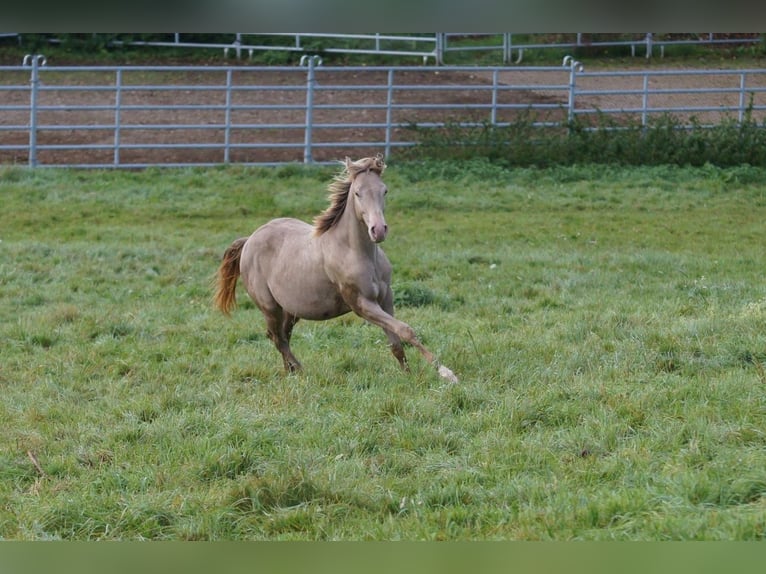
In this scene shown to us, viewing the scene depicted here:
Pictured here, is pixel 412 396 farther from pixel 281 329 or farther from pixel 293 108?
pixel 293 108

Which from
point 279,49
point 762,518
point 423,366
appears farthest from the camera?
point 279,49

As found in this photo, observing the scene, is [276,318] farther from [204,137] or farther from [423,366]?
[204,137]

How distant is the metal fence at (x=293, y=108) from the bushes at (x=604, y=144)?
0.30 m

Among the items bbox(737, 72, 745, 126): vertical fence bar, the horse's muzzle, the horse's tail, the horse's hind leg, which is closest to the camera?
the horse's muzzle

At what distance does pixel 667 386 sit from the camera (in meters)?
5.66

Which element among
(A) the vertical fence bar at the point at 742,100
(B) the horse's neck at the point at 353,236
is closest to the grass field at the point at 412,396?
(B) the horse's neck at the point at 353,236

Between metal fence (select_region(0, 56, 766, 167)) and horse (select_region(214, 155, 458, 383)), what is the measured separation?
31.5ft

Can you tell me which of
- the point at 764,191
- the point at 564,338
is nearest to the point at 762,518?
the point at 564,338

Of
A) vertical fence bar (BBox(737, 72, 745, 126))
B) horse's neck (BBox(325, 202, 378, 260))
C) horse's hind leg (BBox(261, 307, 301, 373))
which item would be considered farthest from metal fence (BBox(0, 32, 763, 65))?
horse's neck (BBox(325, 202, 378, 260))

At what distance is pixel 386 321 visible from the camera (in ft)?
21.9

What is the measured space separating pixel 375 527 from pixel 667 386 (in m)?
2.57

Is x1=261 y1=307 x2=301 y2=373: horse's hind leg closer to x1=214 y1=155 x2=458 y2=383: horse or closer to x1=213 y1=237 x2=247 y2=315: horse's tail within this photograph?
x1=214 y1=155 x2=458 y2=383: horse

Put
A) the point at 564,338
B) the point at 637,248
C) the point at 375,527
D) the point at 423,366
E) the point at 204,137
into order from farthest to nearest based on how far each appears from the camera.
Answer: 1. the point at 204,137
2. the point at 637,248
3. the point at 564,338
4. the point at 423,366
5. the point at 375,527

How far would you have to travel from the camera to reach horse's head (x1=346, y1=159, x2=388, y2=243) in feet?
20.1
